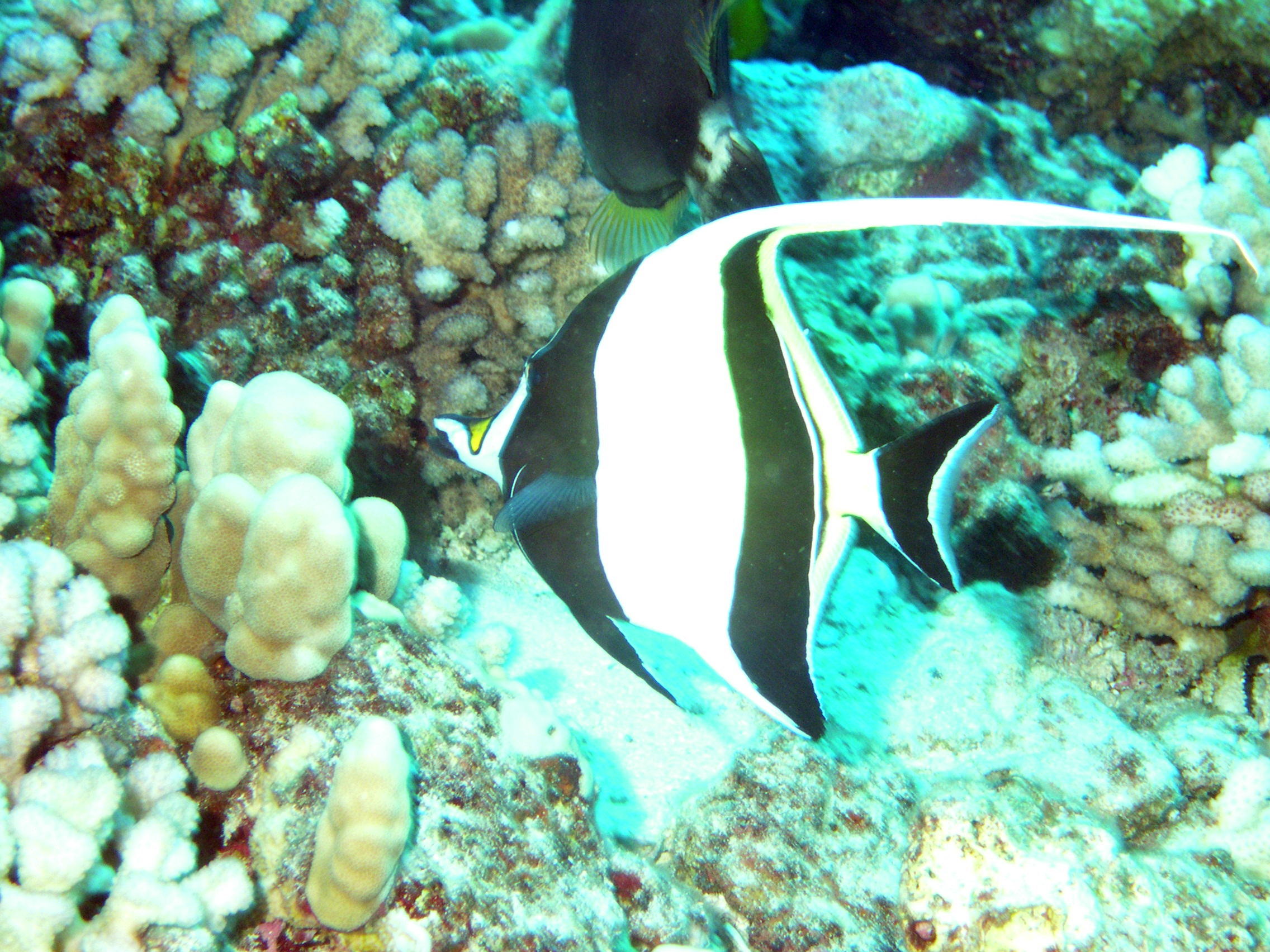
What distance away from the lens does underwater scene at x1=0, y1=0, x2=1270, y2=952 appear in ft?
3.63

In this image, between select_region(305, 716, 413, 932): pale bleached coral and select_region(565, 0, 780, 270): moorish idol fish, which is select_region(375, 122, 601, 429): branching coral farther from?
select_region(305, 716, 413, 932): pale bleached coral

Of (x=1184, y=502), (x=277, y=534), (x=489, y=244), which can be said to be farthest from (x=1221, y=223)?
(x=277, y=534)

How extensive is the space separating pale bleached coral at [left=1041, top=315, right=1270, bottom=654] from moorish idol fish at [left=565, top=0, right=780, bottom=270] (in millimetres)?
1684

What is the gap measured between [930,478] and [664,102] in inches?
64.8

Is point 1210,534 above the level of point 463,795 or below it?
above

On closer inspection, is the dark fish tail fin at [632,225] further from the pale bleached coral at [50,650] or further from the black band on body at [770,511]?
the pale bleached coral at [50,650]

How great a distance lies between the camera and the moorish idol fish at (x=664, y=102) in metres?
2.12

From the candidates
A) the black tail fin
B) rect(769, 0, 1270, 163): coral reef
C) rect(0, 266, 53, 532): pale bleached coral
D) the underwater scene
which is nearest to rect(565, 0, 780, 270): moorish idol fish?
the underwater scene

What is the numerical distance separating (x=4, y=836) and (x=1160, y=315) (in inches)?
158

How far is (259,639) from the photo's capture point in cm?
152

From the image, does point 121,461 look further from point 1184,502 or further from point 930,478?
point 1184,502

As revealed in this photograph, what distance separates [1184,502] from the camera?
8.99ft

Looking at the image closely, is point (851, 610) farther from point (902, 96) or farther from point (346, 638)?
point (902, 96)

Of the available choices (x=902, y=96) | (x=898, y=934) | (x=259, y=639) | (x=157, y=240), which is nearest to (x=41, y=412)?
(x=157, y=240)
